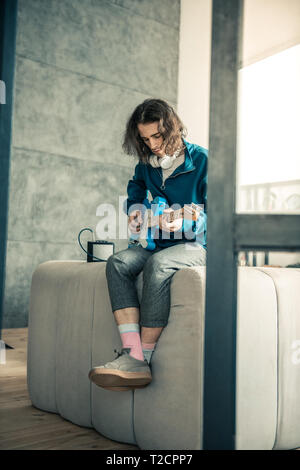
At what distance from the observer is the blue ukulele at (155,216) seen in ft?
5.04

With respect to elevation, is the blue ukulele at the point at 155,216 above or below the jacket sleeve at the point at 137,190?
below

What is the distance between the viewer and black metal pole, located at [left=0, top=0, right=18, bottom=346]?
99 centimetres

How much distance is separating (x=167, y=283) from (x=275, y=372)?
1.28 feet

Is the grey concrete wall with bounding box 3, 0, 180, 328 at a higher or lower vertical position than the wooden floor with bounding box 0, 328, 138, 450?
higher

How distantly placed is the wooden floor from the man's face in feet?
3.19

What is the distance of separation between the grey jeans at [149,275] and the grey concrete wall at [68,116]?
270 cm

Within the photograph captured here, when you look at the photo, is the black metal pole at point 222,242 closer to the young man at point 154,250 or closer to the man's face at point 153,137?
the young man at point 154,250

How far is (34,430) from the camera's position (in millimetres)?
1477

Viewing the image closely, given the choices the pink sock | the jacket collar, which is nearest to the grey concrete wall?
the jacket collar

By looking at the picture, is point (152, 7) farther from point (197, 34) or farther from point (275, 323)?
point (275, 323)

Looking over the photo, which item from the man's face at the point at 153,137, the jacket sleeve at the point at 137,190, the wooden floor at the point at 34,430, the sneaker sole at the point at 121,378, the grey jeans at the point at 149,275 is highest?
the man's face at the point at 153,137

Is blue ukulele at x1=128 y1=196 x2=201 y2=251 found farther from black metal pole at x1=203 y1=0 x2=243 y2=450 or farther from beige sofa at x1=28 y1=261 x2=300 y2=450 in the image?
black metal pole at x1=203 y1=0 x2=243 y2=450

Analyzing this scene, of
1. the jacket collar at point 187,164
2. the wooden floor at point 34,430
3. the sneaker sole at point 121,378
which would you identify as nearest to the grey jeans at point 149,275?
the sneaker sole at point 121,378

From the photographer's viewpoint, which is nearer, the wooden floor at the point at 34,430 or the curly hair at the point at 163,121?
the wooden floor at the point at 34,430
